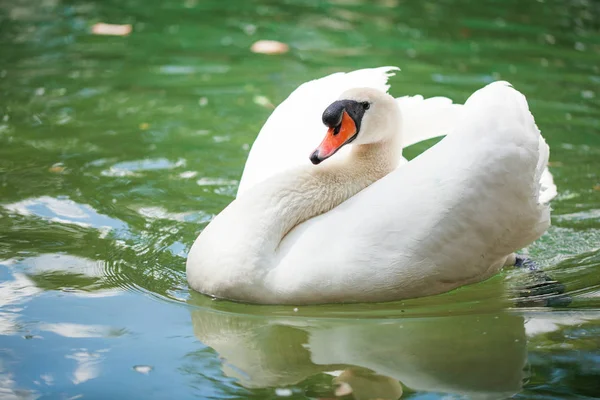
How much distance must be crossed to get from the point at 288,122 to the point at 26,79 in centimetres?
423

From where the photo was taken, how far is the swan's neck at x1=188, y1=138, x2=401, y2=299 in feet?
15.5

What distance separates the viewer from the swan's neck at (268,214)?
4.73 meters

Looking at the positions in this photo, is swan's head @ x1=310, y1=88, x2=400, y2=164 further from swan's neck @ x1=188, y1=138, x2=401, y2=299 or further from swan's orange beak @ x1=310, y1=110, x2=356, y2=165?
swan's neck @ x1=188, y1=138, x2=401, y2=299

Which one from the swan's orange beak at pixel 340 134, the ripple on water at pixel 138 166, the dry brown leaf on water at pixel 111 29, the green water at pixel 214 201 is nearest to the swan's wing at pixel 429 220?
the green water at pixel 214 201

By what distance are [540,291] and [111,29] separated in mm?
7648

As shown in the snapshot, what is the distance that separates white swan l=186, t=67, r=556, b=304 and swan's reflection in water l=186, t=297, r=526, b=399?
0.62 ft

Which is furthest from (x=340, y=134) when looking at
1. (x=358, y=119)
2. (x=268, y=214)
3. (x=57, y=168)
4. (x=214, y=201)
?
(x=57, y=168)

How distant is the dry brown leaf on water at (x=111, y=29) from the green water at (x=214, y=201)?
0.17 metres

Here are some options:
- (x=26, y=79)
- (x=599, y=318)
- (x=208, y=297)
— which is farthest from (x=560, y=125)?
(x=26, y=79)

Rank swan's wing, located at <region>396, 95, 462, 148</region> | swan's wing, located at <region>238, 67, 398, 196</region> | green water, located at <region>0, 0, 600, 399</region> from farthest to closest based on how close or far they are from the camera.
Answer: swan's wing, located at <region>396, 95, 462, 148</region>
swan's wing, located at <region>238, 67, 398, 196</region>
green water, located at <region>0, 0, 600, 399</region>

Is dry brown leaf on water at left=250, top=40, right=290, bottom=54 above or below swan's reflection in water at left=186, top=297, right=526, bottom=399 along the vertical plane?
above

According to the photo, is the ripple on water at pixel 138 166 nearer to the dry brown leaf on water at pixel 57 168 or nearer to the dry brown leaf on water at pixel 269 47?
the dry brown leaf on water at pixel 57 168

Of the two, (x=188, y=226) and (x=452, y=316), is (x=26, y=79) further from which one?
(x=452, y=316)

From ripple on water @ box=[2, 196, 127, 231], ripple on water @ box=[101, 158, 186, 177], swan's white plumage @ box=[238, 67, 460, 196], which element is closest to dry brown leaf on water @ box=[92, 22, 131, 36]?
ripple on water @ box=[101, 158, 186, 177]
